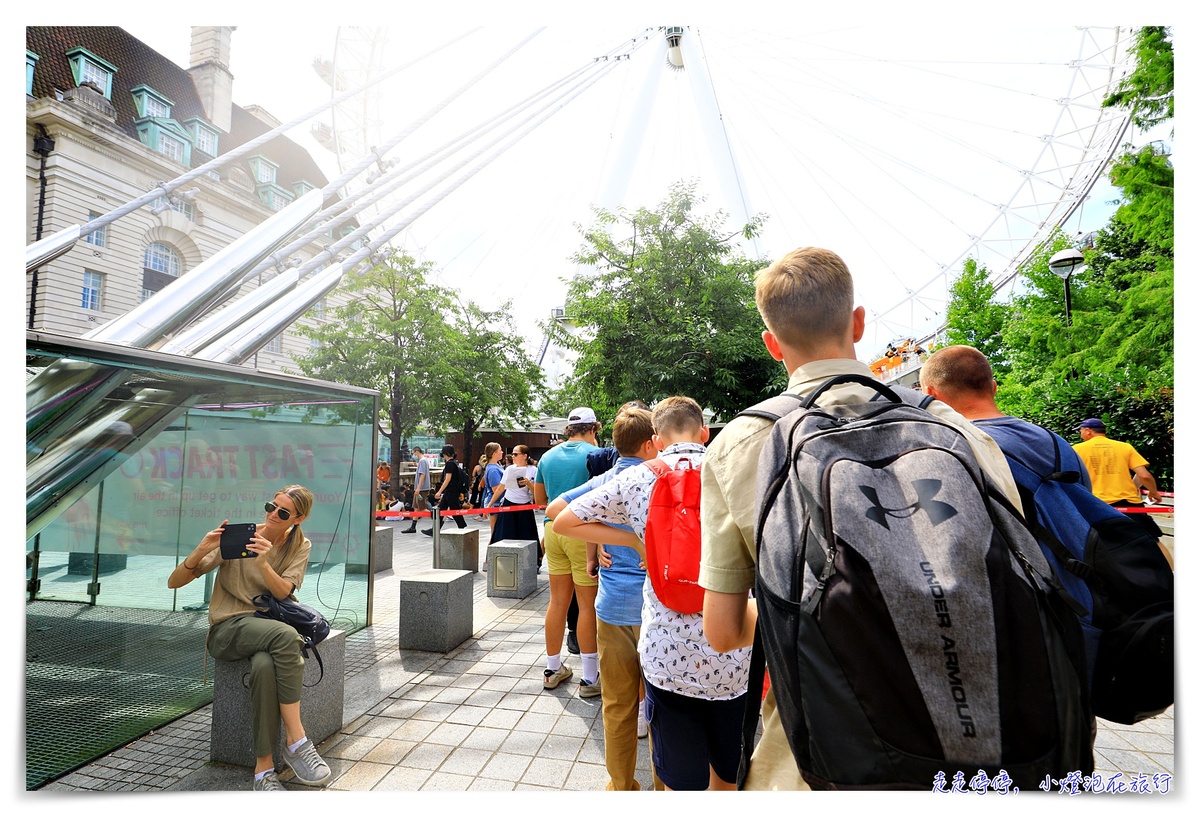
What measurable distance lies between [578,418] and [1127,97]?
8748 millimetres

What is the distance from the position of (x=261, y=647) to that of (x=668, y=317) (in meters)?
12.9

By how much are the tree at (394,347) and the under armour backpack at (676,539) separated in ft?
78.1

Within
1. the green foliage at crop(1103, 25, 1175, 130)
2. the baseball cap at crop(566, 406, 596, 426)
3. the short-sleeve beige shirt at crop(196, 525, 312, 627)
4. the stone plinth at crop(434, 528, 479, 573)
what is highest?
the green foliage at crop(1103, 25, 1175, 130)

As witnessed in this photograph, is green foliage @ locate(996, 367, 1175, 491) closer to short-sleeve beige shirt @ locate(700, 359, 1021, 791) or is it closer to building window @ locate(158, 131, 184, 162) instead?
short-sleeve beige shirt @ locate(700, 359, 1021, 791)

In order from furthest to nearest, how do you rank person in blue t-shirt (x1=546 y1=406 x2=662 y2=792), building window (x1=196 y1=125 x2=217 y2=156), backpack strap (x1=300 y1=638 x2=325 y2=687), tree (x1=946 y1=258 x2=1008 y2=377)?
building window (x1=196 y1=125 x2=217 y2=156)
tree (x1=946 y1=258 x2=1008 y2=377)
backpack strap (x1=300 y1=638 x2=325 y2=687)
person in blue t-shirt (x1=546 y1=406 x2=662 y2=792)

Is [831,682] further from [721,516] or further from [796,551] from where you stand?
[721,516]

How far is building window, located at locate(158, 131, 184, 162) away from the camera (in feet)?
110

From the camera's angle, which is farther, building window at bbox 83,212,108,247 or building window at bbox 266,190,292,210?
building window at bbox 266,190,292,210

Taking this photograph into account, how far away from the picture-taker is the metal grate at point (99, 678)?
388 cm

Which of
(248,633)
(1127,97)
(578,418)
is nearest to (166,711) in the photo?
(248,633)

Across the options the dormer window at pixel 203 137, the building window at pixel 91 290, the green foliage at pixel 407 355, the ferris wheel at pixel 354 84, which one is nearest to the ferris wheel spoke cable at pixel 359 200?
the ferris wheel at pixel 354 84

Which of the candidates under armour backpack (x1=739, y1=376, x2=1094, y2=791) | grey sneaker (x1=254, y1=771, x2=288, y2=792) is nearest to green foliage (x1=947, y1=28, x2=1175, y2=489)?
under armour backpack (x1=739, y1=376, x2=1094, y2=791)

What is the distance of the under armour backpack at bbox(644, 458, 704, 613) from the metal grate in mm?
3853

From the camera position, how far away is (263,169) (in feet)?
140
